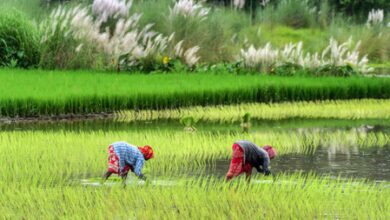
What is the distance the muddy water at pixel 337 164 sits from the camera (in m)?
10.6

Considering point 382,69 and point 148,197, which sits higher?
point 148,197

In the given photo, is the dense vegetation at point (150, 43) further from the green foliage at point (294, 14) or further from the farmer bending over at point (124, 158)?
the farmer bending over at point (124, 158)

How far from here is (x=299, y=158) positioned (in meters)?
11.9

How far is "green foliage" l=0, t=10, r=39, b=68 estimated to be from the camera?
74.6 ft

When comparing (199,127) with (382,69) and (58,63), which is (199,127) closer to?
(58,63)

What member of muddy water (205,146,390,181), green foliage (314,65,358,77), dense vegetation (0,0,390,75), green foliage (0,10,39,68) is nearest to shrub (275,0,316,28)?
dense vegetation (0,0,390,75)

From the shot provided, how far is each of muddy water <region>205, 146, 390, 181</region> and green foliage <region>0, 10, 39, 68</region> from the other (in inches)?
439

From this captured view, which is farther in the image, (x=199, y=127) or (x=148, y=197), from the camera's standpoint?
(x=199, y=127)

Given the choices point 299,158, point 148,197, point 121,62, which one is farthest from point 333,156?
point 121,62

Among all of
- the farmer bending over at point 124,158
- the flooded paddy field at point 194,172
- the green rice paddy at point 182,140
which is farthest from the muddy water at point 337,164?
the farmer bending over at point 124,158

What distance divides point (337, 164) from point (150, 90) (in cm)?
722

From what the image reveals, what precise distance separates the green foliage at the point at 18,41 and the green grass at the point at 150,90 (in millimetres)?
1589

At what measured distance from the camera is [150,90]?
1817 cm

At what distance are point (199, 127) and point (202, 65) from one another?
882 centimetres
